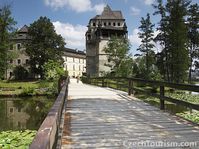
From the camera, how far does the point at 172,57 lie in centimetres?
5253

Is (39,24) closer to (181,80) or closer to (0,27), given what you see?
(0,27)

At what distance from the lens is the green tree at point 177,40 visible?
51.0m

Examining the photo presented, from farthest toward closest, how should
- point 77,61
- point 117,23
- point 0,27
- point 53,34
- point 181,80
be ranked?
point 77,61 → point 117,23 → point 53,34 → point 0,27 → point 181,80

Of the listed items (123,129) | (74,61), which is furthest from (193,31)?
(74,61)

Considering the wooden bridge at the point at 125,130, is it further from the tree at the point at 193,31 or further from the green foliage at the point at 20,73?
the green foliage at the point at 20,73

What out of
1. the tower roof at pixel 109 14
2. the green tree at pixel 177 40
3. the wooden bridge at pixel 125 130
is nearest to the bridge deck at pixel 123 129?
the wooden bridge at pixel 125 130

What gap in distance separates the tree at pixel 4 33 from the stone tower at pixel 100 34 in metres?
26.2

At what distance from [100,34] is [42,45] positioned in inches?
591

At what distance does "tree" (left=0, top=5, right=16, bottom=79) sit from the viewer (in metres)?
56.8

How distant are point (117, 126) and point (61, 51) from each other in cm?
7643

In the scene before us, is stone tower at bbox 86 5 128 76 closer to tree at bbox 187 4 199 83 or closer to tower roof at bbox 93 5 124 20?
tower roof at bbox 93 5 124 20

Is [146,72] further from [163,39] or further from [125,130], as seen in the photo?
[125,130]

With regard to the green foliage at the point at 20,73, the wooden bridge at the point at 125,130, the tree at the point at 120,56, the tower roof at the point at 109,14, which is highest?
the tower roof at the point at 109,14

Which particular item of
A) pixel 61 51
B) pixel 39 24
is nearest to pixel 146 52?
pixel 61 51
